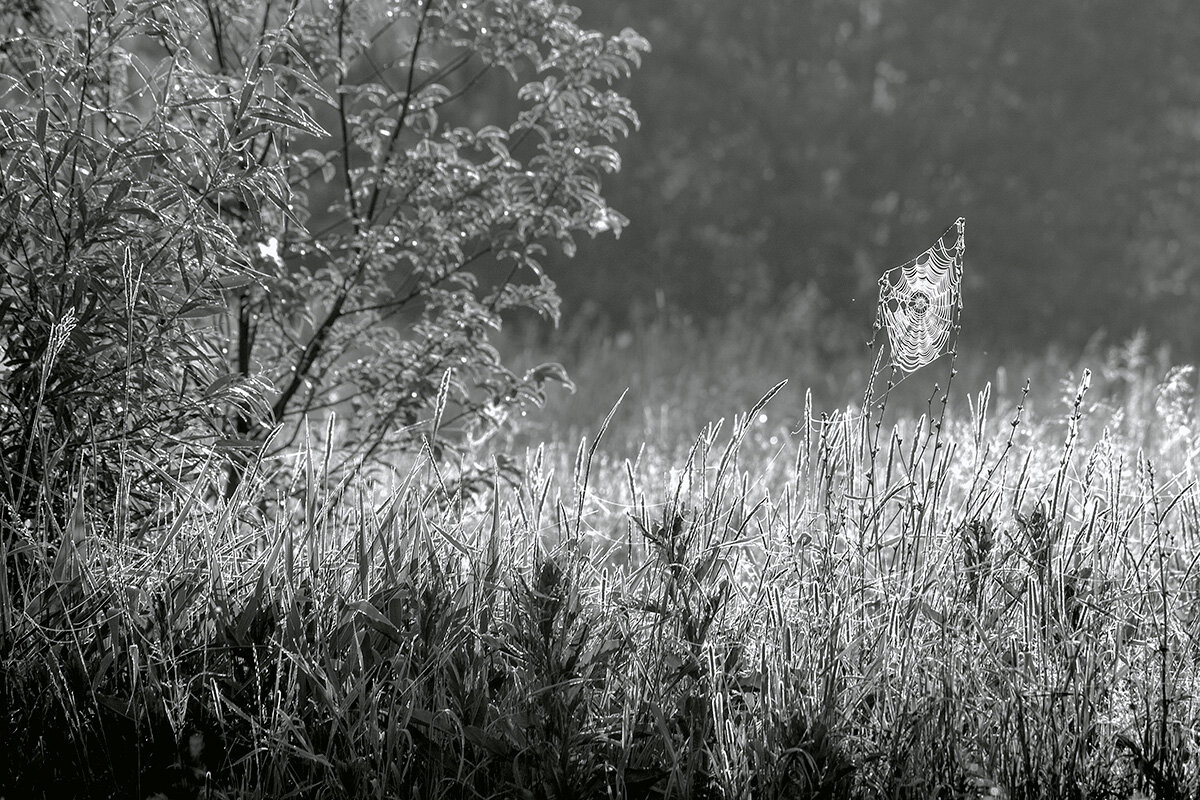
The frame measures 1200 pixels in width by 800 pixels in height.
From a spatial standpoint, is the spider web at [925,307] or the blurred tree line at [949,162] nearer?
the spider web at [925,307]

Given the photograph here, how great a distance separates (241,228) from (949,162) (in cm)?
1263

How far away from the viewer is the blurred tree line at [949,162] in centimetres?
1538

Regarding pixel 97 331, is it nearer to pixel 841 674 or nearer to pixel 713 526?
pixel 713 526

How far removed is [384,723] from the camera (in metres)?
2.68

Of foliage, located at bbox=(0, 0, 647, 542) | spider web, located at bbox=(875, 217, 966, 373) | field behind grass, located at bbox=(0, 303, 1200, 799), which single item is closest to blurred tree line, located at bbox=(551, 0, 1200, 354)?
foliage, located at bbox=(0, 0, 647, 542)

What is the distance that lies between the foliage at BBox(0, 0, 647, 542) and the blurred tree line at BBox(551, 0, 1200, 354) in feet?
32.4

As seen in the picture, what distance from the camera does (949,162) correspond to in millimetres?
15516

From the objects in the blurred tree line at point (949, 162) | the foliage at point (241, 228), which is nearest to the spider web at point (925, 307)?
the foliage at point (241, 228)

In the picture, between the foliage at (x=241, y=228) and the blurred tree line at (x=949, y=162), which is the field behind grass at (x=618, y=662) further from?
the blurred tree line at (x=949, y=162)

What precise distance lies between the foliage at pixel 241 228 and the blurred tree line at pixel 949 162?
9887 mm

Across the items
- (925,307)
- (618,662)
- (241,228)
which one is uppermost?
(241,228)

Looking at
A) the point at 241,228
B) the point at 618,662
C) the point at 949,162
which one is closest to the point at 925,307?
the point at 618,662

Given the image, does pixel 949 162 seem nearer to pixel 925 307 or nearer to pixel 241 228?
pixel 241 228

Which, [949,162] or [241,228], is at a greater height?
[949,162]
